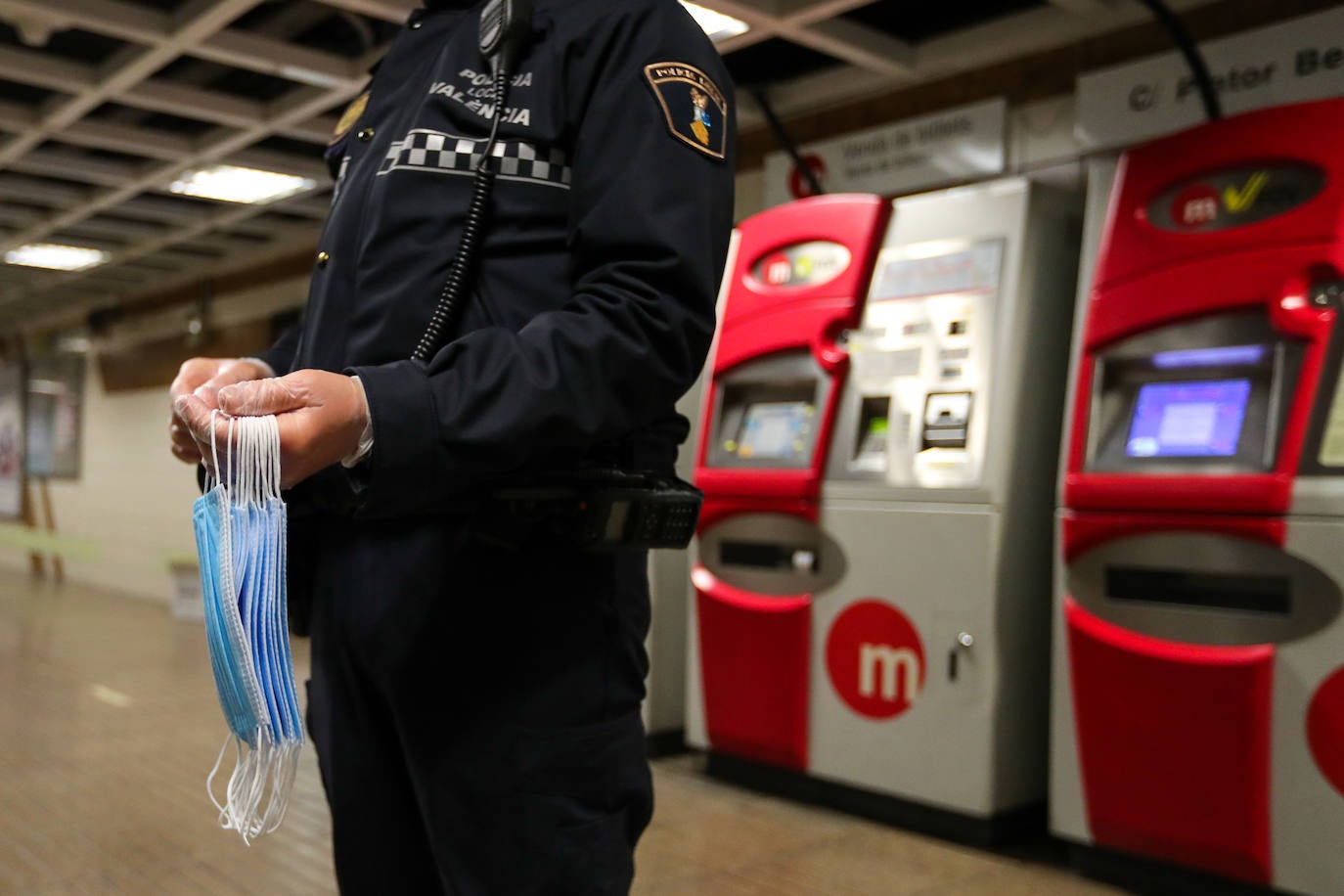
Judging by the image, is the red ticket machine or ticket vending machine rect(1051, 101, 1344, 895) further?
the red ticket machine

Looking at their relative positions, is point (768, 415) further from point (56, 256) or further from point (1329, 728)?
point (56, 256)

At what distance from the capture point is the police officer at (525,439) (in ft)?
2.67

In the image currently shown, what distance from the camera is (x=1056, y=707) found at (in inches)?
111

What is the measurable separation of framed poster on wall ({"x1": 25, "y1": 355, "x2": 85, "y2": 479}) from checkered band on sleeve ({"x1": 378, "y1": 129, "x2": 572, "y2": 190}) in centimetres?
1085

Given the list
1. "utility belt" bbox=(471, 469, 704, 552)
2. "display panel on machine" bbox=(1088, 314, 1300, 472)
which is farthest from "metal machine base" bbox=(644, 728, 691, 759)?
"utility belt" bbox=(471, 469, 704, 552)

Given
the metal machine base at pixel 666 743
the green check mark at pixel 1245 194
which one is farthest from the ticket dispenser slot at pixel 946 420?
the metal machine base at pixel 666 743

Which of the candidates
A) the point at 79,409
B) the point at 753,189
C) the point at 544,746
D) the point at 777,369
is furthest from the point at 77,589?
the point at 544,746

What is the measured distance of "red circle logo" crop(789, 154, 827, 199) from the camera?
4.25m

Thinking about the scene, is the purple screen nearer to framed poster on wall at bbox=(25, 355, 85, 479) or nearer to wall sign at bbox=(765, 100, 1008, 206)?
wall sign at bbox=(765, 100, 1008, 206)

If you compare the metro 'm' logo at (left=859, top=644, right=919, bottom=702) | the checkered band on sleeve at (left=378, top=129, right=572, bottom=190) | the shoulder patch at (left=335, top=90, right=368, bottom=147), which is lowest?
the metro 'm' logo at (left=859, top=644, right=919, bottom=702)

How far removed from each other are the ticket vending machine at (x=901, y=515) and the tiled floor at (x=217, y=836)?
181mm

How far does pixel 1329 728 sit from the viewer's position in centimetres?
233

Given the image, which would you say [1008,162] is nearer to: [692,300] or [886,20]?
[886,20]

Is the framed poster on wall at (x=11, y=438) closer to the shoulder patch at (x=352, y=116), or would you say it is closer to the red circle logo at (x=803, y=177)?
the red circle logo at (x=803, y=177)
